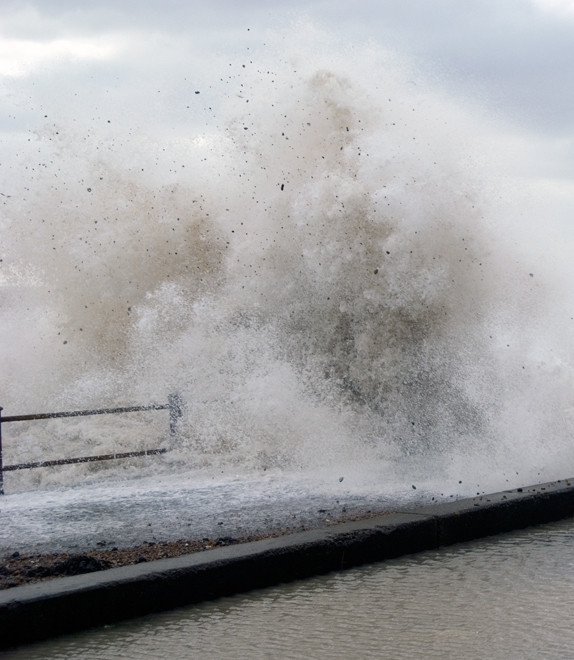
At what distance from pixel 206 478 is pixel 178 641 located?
512 cm

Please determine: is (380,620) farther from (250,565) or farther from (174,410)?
(174,410)

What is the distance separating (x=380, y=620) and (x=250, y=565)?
3.09 ft

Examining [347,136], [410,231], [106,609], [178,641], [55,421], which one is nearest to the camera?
[178,641]

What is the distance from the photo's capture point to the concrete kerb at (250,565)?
4.69m

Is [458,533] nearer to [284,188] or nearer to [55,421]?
[284,188]

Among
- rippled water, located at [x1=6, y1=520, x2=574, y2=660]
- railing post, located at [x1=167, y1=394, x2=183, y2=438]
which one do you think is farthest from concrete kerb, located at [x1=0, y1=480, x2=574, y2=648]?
railing post, located at [x1=167, y1=394, x2=183, y2=438]

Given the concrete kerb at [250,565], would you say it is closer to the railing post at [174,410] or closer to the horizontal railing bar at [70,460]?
the horizontal railing bar at [70,460]

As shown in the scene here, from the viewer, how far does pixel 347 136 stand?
13.1 metres

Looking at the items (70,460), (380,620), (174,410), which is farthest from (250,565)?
(174,410)

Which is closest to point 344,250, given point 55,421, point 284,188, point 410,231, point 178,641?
point 410,231

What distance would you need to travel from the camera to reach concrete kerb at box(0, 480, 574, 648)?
469cm

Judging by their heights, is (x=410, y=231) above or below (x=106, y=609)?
above

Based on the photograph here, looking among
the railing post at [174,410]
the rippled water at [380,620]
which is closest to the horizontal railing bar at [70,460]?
the railing post at [174,410]

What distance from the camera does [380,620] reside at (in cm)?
468
